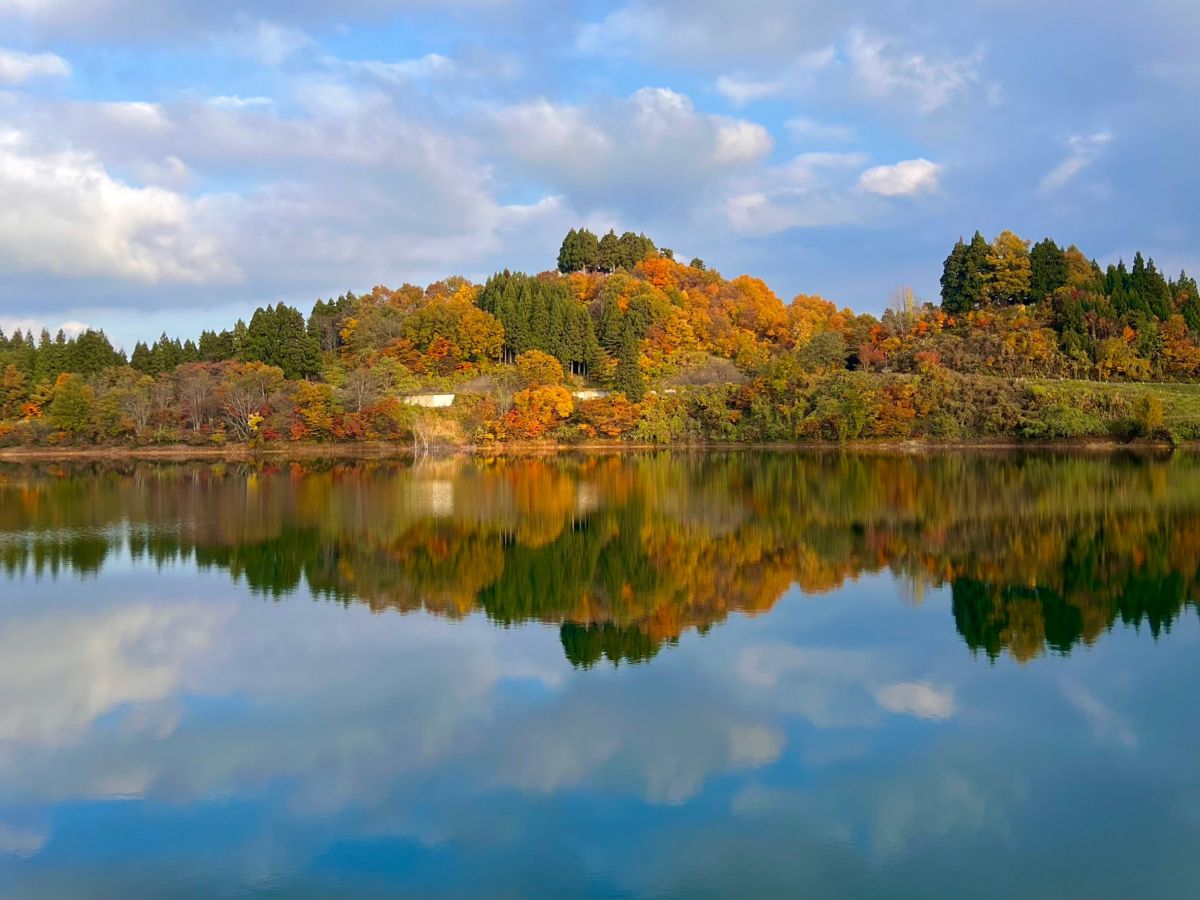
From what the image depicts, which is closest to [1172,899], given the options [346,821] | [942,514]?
[346,821]

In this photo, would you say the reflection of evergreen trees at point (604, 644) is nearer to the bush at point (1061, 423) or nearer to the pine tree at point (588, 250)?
Answer: the bush at point (1061, 423)

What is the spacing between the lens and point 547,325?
2320 inches

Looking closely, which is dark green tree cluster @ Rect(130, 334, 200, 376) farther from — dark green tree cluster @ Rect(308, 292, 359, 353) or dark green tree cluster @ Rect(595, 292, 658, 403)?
dark green tree cluster @ Rect(595, 292, 658, 403)

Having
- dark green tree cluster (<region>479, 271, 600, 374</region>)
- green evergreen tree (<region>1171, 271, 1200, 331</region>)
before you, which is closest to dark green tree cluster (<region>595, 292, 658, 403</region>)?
dark green tree cluster (<region>479, 271, 600, 374</region>)

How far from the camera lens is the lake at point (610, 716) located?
20.9 ft

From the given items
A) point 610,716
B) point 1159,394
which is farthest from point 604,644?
point 1159,394

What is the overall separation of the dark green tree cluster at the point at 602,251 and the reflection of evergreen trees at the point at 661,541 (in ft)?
151

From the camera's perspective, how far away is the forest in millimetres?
46781

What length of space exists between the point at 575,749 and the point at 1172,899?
178 inches

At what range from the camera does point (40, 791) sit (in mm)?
7645

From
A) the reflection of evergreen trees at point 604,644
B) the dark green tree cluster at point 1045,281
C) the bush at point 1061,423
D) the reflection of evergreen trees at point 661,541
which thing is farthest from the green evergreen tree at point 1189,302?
the reflection of evergreen trees at point 604,644

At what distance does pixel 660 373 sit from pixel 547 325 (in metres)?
7.91

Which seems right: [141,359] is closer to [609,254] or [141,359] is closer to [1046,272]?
[609,254]

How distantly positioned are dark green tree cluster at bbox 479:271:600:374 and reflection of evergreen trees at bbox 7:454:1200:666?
2619 centimetres
